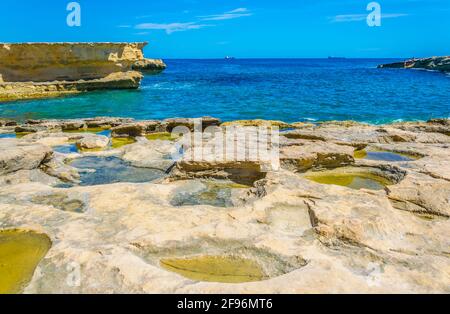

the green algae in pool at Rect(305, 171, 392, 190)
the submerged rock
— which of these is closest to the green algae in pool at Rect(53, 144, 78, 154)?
the submerged rock

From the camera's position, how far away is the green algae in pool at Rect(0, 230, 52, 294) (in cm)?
436

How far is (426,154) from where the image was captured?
9.83 m

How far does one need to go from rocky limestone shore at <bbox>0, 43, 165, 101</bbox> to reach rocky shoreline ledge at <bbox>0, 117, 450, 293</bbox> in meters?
28.8

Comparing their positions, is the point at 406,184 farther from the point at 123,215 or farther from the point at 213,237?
the point at 123,215

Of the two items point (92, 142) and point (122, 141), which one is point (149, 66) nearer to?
point (122, 141)

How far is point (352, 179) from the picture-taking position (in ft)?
27.9

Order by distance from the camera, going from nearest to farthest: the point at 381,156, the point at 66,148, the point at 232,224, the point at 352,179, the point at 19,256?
the point at 19,256
the point at 232,224
the point at 352,179
the point at 381,156
the point at 66,148

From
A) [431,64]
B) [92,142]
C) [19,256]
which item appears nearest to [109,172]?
[92,142]

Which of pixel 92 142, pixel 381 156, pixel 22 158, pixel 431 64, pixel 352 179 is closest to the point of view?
pixel 352 179

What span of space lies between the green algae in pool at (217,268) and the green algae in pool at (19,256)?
1.54 m

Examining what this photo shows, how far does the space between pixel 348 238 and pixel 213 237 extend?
172 centimetres

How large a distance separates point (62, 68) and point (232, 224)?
36.9m

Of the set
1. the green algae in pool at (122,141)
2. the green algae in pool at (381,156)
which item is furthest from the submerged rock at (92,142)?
the green algae in pool at (381,156)
